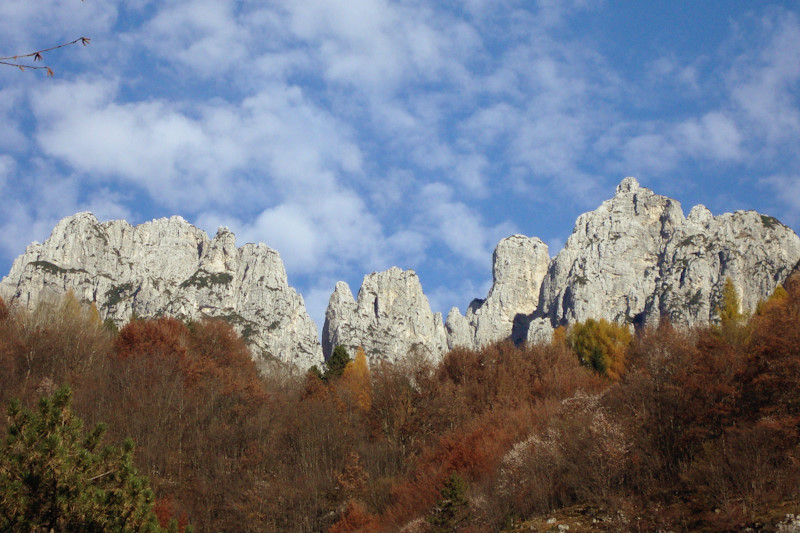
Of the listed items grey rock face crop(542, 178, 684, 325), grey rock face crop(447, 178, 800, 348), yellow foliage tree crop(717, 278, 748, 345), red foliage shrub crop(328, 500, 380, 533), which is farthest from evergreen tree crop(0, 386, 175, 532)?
grey rock face crop(542, 178, 684, 325)

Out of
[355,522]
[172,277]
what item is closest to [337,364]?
[355,522]

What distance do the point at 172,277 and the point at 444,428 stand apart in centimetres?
12510

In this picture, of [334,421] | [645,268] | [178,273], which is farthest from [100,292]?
[645,268]

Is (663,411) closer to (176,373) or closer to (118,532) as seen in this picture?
(118,532)

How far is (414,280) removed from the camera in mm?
169875

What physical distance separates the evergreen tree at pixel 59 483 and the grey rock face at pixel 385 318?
13045cm

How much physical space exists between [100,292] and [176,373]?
10367 centimetres

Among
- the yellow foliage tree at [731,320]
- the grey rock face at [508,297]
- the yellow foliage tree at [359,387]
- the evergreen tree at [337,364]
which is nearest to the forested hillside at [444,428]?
the evergreen tree at [337,364]

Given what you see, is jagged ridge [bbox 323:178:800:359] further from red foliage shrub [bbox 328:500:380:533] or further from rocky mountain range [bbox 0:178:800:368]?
red foliage shrub [bbox 328:500:380:533]

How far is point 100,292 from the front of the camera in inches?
5458

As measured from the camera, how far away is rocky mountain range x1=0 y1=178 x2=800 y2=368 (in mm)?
131125

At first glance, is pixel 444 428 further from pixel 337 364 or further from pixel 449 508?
pixel 337 364

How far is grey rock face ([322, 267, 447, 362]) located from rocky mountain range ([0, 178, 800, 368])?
0.35 m

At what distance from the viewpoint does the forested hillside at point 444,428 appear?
74.7 ft
